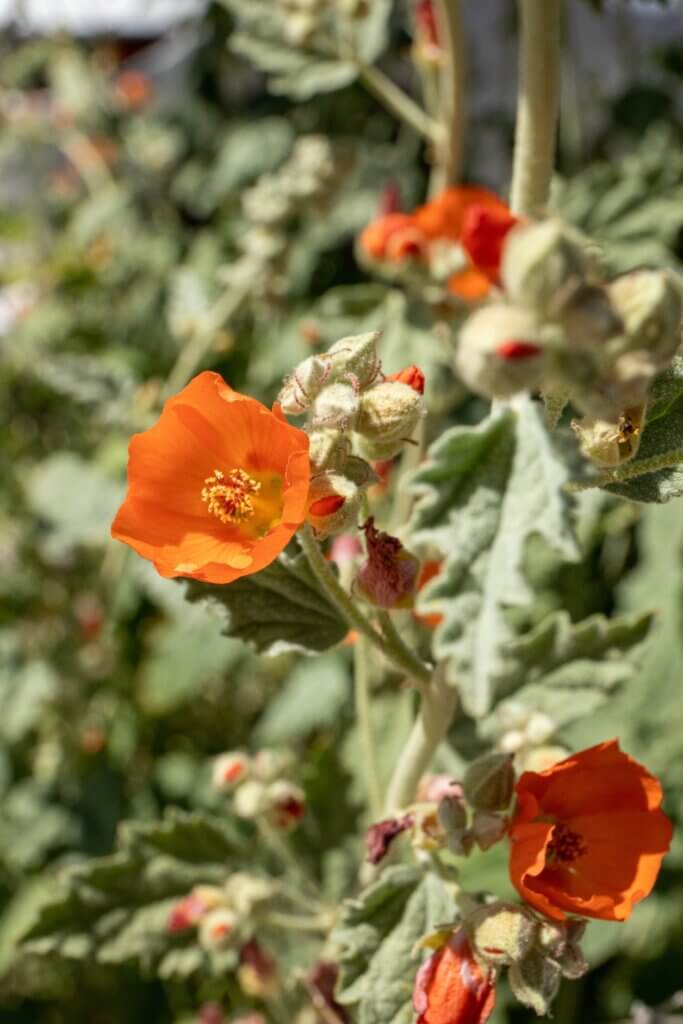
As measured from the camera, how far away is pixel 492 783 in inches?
41.0

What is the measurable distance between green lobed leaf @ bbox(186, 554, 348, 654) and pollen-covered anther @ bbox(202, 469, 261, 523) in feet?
0.22

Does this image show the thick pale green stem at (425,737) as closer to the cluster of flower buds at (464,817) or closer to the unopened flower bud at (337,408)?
the cluster of flower buds at (464,817)

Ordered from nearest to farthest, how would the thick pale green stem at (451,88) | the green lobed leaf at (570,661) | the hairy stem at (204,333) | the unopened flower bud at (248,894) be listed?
the green lobed leaf at (570,661) → the unopened flower bud at (248,894) → the thick pale green stem at (451,88) → the hairy stem at (204,333)

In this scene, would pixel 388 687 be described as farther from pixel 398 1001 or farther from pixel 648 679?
pixel 398 1001

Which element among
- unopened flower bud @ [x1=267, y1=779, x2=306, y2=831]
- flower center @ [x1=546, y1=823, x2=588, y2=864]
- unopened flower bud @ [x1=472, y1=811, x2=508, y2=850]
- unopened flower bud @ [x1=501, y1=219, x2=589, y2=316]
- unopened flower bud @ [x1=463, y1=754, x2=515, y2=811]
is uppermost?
unopened flower bud @ [x1=501, y1=219, x2=589, y2=316]

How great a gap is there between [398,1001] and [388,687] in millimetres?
981

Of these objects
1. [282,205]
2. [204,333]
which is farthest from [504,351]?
[204,333]

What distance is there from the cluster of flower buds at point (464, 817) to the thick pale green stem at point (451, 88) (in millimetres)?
1282

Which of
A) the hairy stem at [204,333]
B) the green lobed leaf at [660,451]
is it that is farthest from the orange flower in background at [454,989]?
the hairy stem at [204,333]

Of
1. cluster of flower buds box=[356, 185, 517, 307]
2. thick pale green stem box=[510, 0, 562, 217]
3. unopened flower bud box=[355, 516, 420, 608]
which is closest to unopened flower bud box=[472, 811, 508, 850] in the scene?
unopened flower bud box=[355, 516, 420, 608]

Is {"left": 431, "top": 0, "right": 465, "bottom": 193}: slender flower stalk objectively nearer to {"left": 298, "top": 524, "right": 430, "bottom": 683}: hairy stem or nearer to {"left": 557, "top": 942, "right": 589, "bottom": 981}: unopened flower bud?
{"left": 298, "top": 524, "right": 430, "bottom": 683}: hairy stem

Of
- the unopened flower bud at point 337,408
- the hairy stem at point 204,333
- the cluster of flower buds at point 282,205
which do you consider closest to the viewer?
the unopened flower bud at point 337,408

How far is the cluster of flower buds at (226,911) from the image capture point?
137 centimetres

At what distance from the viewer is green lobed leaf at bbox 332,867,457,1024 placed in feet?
3.62
